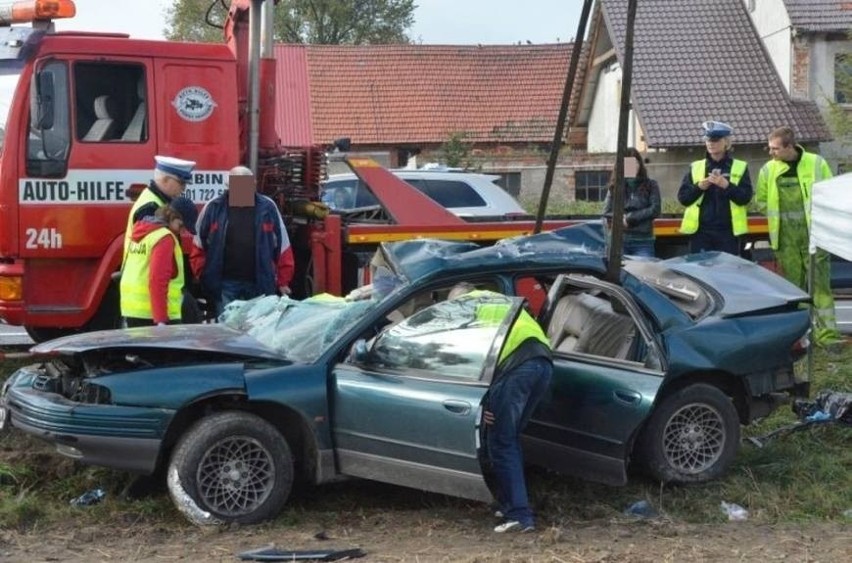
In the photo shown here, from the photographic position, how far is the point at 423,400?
6.53 m

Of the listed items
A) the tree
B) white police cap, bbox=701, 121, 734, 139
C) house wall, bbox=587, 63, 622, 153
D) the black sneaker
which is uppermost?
the tree

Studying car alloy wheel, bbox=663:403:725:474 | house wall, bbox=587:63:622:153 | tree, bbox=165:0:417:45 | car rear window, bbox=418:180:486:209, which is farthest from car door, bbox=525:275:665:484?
tree, bbox=165:0:417:45

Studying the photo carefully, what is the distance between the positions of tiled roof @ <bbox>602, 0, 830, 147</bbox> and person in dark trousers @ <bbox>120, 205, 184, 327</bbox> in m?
24.2

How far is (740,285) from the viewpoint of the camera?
8.00m

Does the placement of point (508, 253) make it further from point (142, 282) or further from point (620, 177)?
point (142, 282)

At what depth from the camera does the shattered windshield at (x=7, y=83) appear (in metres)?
9.16

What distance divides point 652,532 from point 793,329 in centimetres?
186

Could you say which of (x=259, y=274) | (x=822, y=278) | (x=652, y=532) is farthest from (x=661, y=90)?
(x=652, y=532)

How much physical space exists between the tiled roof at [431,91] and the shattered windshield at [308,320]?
28772 mm

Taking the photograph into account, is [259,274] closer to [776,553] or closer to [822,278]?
[776,553]

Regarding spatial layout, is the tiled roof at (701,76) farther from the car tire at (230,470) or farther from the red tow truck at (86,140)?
the car tire at (230,470)

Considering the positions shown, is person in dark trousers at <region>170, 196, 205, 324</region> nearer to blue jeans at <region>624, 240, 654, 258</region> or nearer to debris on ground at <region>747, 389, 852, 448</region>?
blue jeans at <region>624, 240, 654, 258</region>

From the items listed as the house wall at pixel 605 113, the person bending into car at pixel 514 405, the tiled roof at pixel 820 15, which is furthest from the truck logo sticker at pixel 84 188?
the house wall at pixel 605 113

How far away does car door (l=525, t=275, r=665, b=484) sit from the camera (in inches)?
275
